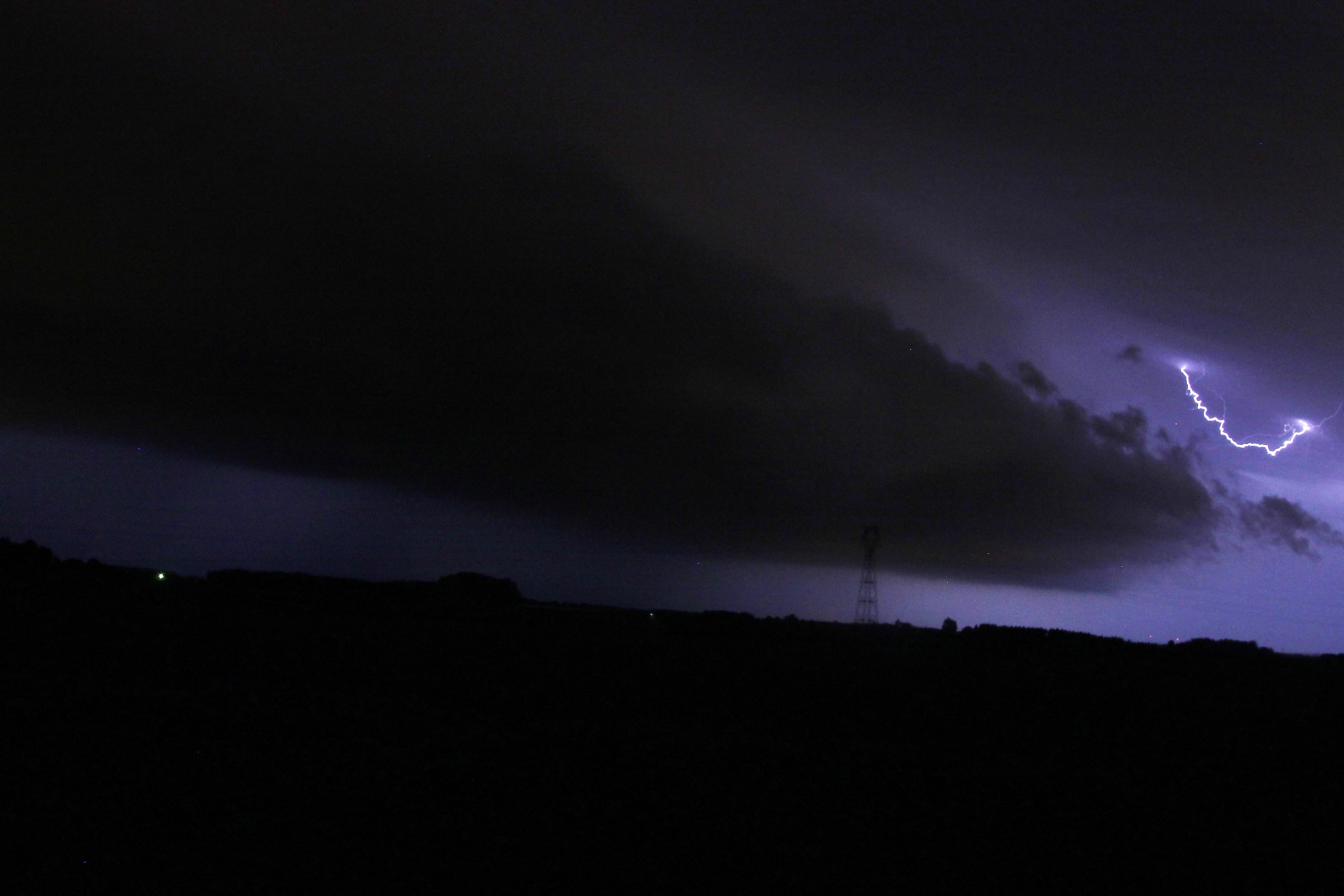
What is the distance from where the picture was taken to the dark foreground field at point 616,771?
485 inches

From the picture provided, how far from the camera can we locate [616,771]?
17.5 m

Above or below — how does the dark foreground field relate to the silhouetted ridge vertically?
below

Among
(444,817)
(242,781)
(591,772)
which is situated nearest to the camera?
(444,817)

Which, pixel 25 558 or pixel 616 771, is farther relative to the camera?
pixel 25 558

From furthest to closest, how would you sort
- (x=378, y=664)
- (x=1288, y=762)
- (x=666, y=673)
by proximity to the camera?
(x=666, y=673) → (x=378, y=664) → (x=1288, y=762)

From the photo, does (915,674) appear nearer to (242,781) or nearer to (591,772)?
(591,772)

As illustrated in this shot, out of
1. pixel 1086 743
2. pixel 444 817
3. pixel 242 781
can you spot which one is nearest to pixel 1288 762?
pixel 1086 743

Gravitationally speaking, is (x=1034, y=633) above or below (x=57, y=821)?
above

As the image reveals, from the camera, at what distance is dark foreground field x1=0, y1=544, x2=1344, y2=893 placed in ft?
40.4

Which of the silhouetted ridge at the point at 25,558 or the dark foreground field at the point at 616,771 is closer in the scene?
the dark foreground field at the point at 616,771

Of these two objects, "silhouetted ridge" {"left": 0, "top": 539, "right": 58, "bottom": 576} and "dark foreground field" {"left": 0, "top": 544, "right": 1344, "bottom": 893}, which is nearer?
"dark foreground field" {"left": 0, "top": 544, "right": 1344, "bottom": 893}

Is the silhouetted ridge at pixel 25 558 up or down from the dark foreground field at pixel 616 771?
up

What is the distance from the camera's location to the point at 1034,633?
71062mm

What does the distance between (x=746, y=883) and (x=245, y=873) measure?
225 inches
